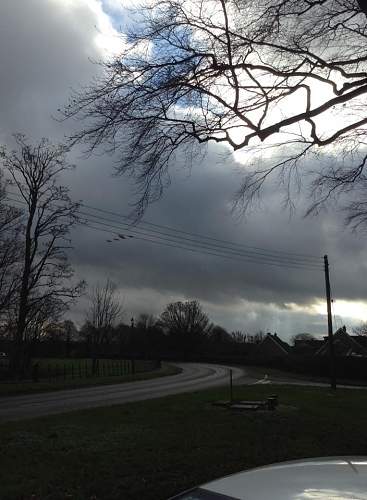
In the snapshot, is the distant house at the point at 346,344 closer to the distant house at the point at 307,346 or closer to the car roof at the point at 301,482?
the distant house at the point at 307,346

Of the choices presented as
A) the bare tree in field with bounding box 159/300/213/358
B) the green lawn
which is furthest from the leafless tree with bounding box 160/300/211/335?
the green lawn

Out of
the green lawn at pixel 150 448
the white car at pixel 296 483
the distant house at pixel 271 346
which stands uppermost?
the distant house at pixel 271 346

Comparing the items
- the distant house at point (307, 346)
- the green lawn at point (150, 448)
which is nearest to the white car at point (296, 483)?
the green lawn at point (150, 448)

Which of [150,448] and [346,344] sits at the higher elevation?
[346,344]

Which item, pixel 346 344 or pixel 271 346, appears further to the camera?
pixel 271 346

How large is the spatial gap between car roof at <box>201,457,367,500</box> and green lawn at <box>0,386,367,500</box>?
406 centimetres

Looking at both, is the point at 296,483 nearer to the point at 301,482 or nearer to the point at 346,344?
the point at 301,482

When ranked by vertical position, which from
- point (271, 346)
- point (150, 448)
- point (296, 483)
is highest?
point (271, 346)

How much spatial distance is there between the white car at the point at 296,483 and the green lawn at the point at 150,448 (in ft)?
13.3

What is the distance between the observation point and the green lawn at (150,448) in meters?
6.83

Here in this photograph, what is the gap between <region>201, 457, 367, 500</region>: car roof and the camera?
228cm

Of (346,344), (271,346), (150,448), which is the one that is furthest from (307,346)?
(150,448)

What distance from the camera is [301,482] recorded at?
8.05 ft

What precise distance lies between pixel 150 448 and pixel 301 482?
7.12 meters
